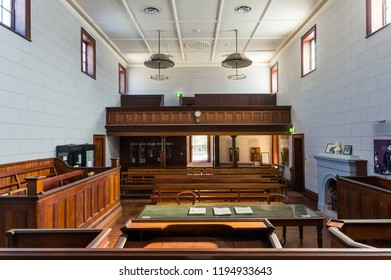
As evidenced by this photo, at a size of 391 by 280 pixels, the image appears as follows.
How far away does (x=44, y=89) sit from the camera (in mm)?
5414

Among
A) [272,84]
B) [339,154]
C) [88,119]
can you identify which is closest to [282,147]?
[272,84]

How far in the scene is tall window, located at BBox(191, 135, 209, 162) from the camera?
14820 mm

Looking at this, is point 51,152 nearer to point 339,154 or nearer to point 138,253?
point 138,253

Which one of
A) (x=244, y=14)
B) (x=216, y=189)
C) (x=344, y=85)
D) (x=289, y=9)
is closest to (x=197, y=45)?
(x=244, y=14)

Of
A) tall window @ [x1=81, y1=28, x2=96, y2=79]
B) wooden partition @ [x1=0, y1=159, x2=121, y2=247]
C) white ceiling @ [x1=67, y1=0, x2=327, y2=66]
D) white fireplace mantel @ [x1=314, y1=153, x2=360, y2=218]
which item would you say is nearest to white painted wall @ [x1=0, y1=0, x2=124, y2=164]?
tall window @ [x1=81, y1=28, x2=96, y2=79]

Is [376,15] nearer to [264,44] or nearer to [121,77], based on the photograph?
[264,44]

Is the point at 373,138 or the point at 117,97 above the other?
the point at 117,97

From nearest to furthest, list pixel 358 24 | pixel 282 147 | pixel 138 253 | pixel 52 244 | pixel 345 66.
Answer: pixel 138 253 < pixel 52 244 < pixel 358 24 < pixel 345 66 < pixel 282 147

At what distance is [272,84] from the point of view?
11.6 meters

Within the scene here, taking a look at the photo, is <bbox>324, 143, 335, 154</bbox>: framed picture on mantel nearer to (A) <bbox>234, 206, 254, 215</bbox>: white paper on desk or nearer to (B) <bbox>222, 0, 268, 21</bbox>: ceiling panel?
(A) <bbox>234, 206, 254, 215</bbox>: white paper on desk

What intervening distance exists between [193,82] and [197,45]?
2501 mm

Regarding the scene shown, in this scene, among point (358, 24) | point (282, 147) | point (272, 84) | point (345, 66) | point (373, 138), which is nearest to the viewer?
point (373, 138)

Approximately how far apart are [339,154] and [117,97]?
842 cm

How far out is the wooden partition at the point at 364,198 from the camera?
3.10m
